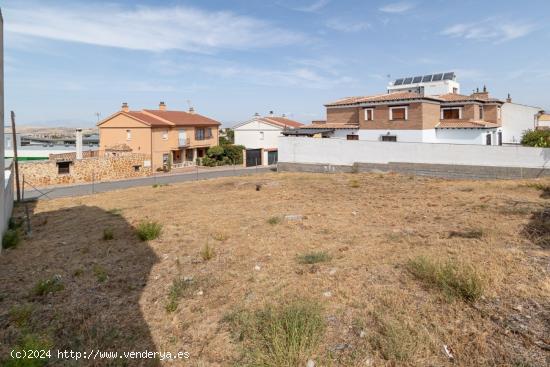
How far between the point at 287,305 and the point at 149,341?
211 centimetres

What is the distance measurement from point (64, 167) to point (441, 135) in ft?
107

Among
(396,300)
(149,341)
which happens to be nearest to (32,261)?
(149,341)

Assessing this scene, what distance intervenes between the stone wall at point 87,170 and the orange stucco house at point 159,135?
3172mm

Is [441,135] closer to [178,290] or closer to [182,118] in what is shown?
[178,290]

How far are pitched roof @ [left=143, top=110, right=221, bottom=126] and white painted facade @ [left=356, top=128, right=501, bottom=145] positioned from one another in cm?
2533

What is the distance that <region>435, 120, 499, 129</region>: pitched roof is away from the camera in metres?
30.8

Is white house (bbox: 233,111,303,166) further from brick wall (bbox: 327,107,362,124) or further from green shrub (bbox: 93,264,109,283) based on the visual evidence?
green shrub (bbox: 93,264,109,283)

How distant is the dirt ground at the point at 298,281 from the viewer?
5.11m

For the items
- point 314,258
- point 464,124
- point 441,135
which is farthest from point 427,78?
point 314,258

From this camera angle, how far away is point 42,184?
3238cm

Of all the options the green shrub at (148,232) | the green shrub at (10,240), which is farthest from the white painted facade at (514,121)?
the green shrub at (10,240)

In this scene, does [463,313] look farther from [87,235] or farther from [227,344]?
[87,235]

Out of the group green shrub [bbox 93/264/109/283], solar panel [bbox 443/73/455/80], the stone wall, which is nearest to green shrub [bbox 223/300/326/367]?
green shrub [bbox 93/264/109/283]

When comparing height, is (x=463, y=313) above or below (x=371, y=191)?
below
